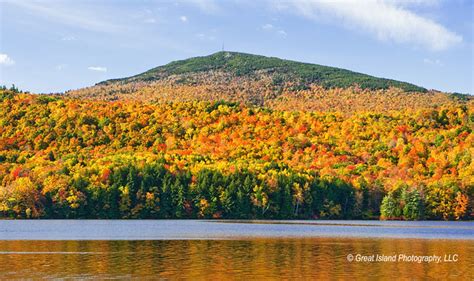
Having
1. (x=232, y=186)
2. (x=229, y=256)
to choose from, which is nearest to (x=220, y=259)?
(x=229, y=256)

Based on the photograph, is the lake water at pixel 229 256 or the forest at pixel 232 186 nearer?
the lake water at pixel 229 256

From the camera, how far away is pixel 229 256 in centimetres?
6212

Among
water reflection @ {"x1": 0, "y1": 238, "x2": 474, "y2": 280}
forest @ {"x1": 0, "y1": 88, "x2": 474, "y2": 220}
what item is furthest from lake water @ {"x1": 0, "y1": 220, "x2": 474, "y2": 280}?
forest @ {"x1": 0, "y1": 88, "x2": 474, "y2": 220}

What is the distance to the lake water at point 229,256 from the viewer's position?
50.9m

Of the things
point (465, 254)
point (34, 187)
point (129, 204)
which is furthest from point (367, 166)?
point (465, 254)

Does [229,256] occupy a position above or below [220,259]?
below

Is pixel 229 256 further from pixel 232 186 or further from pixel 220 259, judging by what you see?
pixel 232 186

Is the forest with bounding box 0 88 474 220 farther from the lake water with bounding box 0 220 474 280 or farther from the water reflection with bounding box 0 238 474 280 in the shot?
the water reflection with bounding box 0 238 474 280

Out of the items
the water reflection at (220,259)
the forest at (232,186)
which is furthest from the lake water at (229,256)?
the forest at (232,186)

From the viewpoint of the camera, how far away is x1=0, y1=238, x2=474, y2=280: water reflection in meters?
50.6

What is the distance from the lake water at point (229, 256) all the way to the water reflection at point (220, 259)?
0.21 ft

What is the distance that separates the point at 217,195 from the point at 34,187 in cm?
3293

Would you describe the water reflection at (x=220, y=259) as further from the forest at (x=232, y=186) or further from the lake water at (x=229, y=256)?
the forest at (x=232, y=186)

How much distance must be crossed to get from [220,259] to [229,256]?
8.61ft
